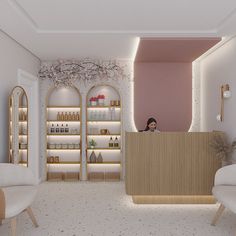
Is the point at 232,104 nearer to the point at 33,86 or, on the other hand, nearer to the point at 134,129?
the point at 134,129

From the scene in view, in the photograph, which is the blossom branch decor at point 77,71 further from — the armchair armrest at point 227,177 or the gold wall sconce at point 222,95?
the armchair armrest at point 227,177

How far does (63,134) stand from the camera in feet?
22.4

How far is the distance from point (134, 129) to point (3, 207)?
4.11 meters

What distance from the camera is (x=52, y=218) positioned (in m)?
4.17

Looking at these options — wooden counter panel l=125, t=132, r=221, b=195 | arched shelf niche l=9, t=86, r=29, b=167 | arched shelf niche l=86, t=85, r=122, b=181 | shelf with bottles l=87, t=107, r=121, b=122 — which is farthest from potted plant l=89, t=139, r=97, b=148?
wooden counter panel l=125, t=132, r=221, b=195

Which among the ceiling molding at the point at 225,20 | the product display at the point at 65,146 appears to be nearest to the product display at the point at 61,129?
the product display at the point at 65,146

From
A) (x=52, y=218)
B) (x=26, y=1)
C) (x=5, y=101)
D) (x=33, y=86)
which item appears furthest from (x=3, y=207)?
(x=33, y=86)

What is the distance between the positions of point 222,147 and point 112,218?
6.45 feet

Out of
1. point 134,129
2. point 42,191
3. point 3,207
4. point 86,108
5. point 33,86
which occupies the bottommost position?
point 42,191

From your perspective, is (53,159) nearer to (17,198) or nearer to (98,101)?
(98,101)

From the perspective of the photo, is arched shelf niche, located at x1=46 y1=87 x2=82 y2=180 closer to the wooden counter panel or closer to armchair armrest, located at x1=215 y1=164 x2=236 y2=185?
the wooden counter panel

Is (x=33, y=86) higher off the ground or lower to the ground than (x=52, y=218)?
higher

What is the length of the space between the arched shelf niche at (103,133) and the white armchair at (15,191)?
2.92 metres

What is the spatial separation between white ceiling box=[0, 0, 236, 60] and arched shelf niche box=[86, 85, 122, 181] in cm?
164
